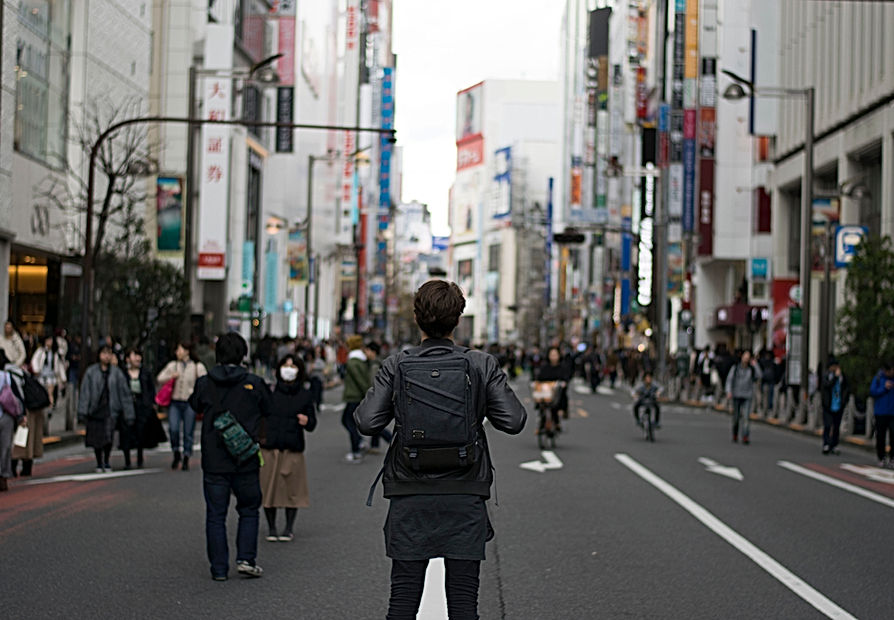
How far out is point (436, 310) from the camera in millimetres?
5371

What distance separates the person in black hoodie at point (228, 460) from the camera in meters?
8.90

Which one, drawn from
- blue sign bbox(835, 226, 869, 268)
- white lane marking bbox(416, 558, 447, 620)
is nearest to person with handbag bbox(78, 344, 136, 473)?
white lane marking bbox(416, 558, 447, 620)

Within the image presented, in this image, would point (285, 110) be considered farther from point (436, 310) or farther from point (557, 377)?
point (436, 310)

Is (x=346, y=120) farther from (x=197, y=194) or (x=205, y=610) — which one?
(x=205, y=610)

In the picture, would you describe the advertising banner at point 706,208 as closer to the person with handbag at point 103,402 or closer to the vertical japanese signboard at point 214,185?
the vertical japanese signboard at point 214,185

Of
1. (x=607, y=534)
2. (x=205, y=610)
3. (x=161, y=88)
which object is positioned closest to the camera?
(x=205, y=610)

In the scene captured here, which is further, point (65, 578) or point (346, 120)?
point (346, 120)

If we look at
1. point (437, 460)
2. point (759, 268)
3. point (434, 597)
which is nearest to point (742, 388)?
point (434, 597)

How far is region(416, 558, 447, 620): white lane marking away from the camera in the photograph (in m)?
7.91

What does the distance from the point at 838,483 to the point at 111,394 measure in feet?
31.3

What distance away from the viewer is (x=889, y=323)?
25.1 m

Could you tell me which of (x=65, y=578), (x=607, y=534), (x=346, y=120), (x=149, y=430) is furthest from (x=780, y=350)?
(x=346, y=120)

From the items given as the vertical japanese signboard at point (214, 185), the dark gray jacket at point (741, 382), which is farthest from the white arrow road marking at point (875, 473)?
the vertical japanese signboard at point (214, 185)

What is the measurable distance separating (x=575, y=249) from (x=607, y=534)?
136774 mm
